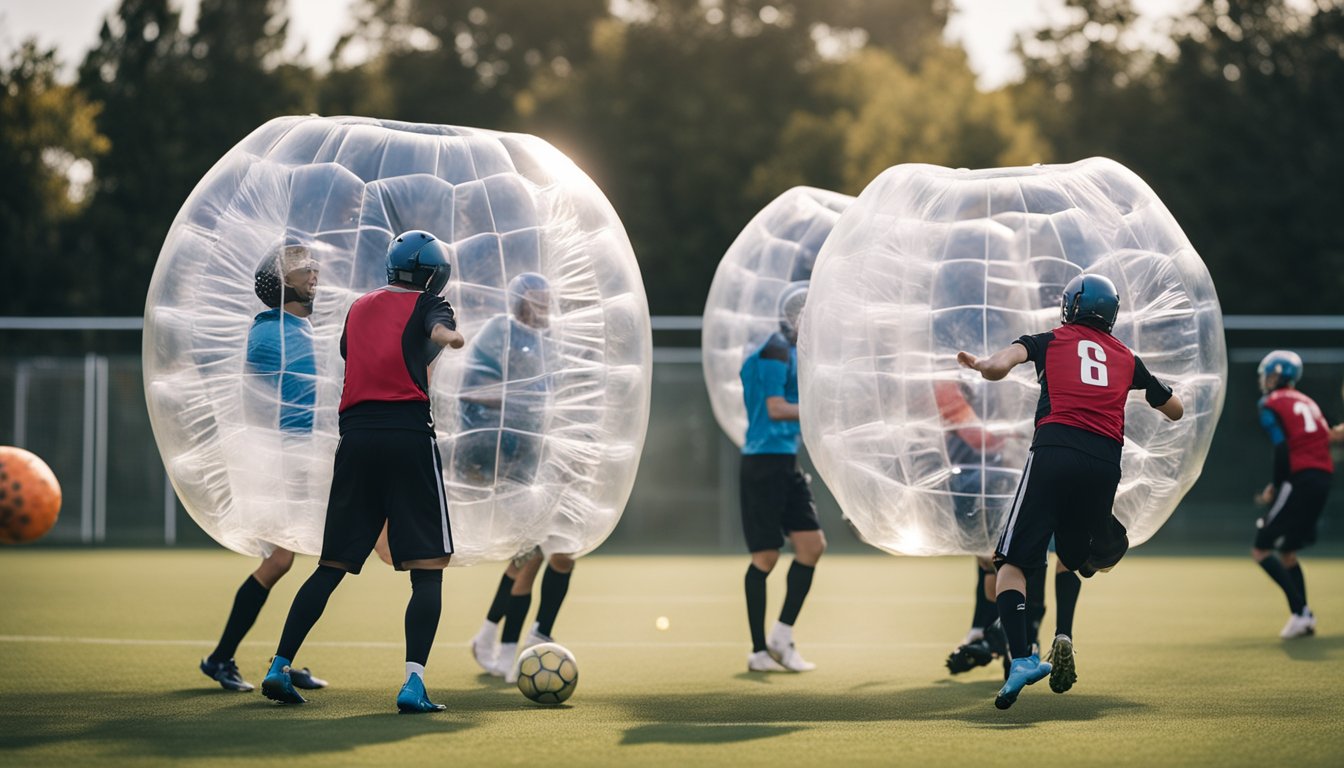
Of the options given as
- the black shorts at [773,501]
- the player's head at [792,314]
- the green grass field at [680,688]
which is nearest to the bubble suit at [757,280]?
the player's head at [792,314]

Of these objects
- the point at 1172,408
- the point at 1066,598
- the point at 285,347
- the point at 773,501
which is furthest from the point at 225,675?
the point at 1172,408

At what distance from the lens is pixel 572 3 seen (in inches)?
1720

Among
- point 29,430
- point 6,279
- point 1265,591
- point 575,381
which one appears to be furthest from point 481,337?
point 6,279

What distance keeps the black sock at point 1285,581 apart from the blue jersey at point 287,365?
7.10 meters

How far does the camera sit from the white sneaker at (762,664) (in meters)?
9.84

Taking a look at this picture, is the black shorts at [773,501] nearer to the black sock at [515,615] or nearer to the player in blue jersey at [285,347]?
the black sock at [515,615]

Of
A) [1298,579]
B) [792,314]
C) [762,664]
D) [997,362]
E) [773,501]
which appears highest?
[792,314]

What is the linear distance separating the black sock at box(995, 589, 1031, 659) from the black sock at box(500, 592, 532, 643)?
2.68 metres

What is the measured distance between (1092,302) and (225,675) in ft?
15.3

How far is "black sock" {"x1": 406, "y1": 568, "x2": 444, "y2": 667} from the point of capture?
7621 mm

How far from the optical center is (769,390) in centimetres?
998

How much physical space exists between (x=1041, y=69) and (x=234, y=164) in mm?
36909

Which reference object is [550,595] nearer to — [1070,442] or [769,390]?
[769,390]

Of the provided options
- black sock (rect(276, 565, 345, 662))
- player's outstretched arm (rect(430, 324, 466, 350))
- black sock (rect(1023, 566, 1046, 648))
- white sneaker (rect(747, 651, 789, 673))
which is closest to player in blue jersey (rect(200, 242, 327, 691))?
black sock (rect(276, 565, 345, 662))
